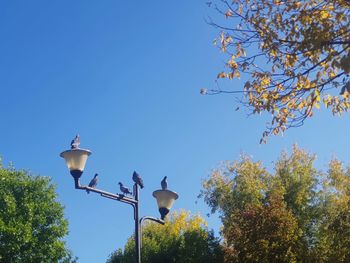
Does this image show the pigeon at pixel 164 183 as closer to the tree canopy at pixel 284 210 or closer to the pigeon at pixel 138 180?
the pigeon at pixel 138 180

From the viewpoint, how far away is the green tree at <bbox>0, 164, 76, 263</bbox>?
2877cm

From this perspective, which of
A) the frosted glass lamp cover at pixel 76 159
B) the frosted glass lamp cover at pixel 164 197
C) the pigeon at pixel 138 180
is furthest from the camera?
the pigeon at pixel 138 180

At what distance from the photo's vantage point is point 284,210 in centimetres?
2789

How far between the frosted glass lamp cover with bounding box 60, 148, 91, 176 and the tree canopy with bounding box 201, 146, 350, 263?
18.4 meters

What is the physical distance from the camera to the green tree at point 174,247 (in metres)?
→ 30.4

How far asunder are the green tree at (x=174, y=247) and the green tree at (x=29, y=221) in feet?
13.4

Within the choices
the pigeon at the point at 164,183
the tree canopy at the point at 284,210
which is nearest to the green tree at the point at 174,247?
the tree canopy at the point at 284,210

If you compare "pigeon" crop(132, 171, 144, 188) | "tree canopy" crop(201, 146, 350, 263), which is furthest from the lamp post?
"tree canopy" crop(201, 146, 350, 263)

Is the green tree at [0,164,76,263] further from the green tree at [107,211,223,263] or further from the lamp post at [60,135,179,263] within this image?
the lamp post at [60,135,179,263]

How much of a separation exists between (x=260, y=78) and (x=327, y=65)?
101 cm

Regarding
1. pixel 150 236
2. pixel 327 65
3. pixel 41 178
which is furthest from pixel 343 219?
pixel 327 65

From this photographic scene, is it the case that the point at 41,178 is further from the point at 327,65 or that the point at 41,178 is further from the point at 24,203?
the point at 327,65

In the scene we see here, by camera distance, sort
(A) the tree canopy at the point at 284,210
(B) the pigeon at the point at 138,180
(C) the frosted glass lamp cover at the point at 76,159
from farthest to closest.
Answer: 1. (A) the tree canopy at the point at 284,210
2. (B) the pigeon at the point at 138,180
3. (C) the frosted glass lamp cover at the point at 76,159

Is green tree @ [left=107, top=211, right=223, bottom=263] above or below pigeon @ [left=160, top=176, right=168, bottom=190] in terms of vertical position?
above
